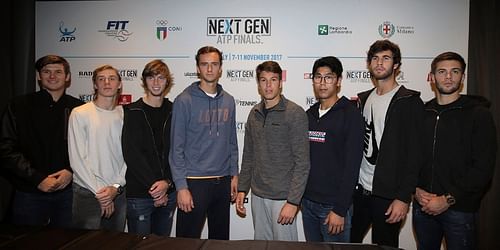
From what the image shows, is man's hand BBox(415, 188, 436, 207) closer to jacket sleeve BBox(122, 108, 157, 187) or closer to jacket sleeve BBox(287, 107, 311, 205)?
jacket sleeve BBox(287, 107, 311, 205)

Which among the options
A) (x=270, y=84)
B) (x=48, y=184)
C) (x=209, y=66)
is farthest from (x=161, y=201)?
(x=270, y=84)

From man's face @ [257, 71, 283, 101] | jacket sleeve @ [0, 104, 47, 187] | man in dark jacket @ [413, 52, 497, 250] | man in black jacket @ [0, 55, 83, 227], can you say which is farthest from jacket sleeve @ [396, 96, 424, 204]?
jacket sleeve @ [0, 104, 47, 187]

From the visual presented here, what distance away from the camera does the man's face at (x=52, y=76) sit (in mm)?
2371

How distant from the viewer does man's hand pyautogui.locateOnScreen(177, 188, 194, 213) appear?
2.27 m

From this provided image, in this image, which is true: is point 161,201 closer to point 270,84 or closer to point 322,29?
point 270,84

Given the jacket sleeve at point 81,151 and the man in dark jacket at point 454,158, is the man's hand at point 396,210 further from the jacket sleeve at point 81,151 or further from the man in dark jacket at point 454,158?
the jacket sleeve at point 81,151

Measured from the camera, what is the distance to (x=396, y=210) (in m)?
2.08

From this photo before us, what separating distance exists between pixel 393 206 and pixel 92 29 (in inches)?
122

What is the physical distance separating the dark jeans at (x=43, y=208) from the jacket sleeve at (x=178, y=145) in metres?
0.79

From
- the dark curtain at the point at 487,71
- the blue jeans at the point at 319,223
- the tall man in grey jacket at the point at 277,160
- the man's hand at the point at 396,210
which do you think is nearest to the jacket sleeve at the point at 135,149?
the tall man in grey jacket at the point at 277,160

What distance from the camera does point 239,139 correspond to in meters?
3.28

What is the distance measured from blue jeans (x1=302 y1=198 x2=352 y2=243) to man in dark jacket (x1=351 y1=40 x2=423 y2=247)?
0.11 meters

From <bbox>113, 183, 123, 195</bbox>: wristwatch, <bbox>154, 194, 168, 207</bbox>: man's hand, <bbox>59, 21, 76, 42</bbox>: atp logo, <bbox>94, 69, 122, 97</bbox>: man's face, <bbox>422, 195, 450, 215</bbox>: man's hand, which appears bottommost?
<bbox>154, 194, 168, 207</bbox>: man's hand

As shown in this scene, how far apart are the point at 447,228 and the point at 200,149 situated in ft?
5.38
